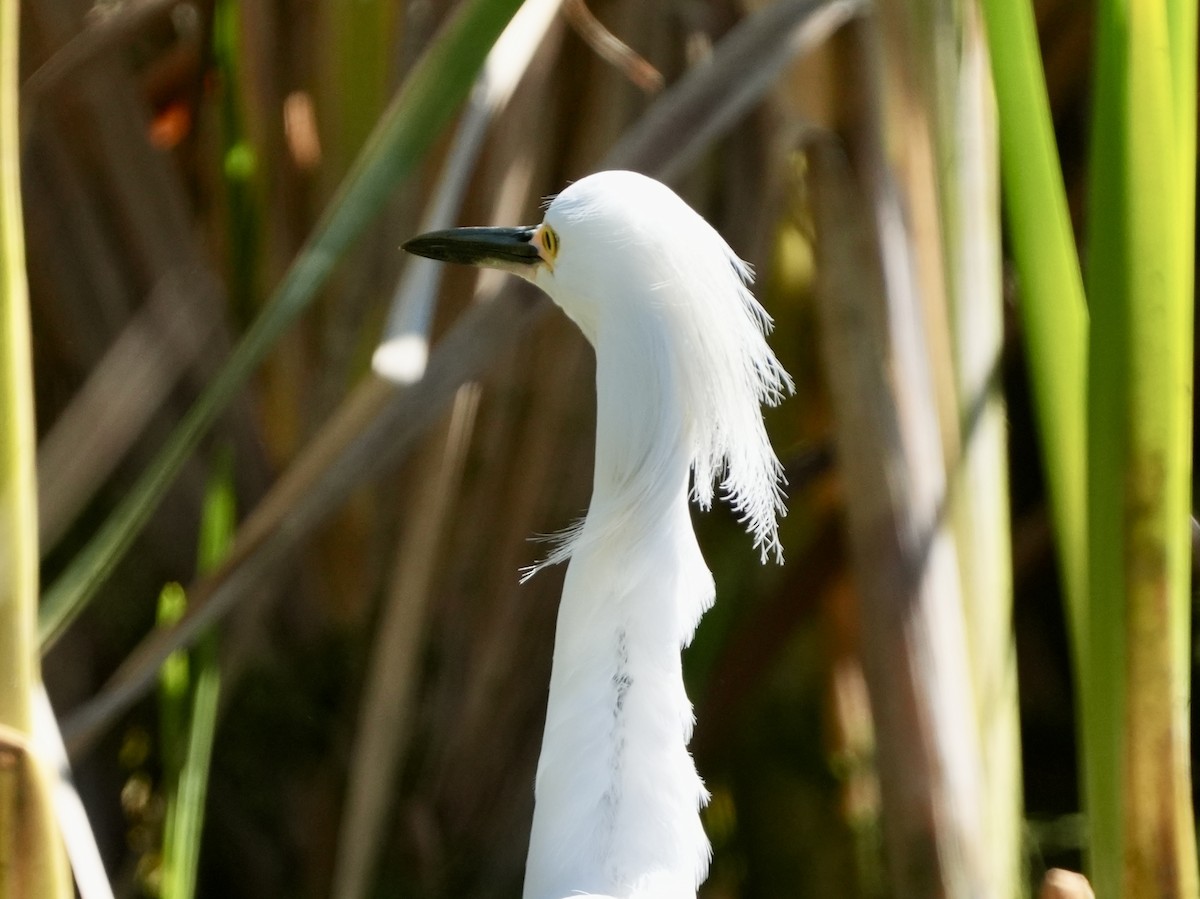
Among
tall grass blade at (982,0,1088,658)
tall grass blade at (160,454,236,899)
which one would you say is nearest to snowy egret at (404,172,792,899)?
tall grass blade at (982,0,1088,658)

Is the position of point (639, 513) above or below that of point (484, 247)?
below

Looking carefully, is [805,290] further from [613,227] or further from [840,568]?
[613,227]

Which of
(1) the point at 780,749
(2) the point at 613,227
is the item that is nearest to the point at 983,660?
(2) the point at 613,227

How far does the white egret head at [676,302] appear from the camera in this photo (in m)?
0.67

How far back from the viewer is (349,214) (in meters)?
0.76

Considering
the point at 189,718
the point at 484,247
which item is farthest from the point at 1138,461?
the point at 189,718

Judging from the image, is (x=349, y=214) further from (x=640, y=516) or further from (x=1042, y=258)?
(x=1042, y=258)

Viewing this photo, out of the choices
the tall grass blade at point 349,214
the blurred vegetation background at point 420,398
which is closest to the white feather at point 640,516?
the tall grass blade at point 349,214

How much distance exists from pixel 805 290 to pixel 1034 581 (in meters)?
0.43

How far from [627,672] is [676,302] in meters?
0.21

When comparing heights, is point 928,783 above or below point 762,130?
below

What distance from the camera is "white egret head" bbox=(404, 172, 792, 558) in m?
0.67

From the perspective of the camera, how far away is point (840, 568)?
1331 millimetres

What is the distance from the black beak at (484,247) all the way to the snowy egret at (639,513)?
12 millimetres
